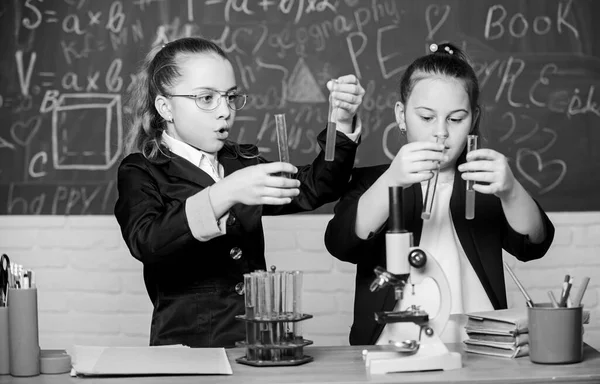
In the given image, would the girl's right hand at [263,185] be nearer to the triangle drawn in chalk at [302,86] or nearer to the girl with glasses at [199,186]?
the girl with glasses at [199,186]

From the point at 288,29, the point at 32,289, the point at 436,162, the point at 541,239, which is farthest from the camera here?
the point at 288,29

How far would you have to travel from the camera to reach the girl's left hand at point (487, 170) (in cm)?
173

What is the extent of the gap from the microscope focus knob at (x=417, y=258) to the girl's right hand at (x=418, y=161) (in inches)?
9.4

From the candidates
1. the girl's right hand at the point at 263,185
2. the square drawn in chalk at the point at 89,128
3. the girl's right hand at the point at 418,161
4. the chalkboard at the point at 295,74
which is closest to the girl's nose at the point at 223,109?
the girl's right hand at the point at 263,185

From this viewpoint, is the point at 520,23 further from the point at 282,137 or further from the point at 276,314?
the point at 276,314

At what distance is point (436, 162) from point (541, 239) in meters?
0.34

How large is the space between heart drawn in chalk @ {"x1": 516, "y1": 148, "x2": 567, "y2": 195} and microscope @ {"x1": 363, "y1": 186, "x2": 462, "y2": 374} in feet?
6.28

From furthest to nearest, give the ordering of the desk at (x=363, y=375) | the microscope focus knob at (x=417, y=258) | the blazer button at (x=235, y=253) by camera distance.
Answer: the blazer button at (x=235, y=253)
the microscope focus knob at (x=417, y=258)
the desk at (x=363, y=375)

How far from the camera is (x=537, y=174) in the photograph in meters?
3.42

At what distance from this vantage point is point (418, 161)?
69.9 inches

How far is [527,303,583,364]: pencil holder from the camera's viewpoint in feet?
5.15

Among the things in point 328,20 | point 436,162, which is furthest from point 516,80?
point 436,162

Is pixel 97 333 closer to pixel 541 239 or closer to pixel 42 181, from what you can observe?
pixel 42 181

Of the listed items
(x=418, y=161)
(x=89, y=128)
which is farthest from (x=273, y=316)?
(x=89, y=128)
